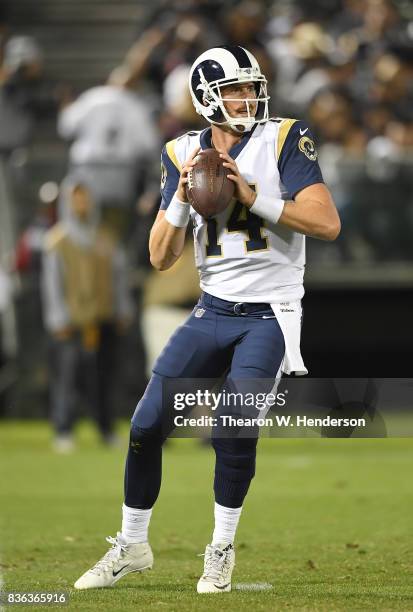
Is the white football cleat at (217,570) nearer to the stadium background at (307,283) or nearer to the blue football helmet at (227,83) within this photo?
the stadium background at (307,283)

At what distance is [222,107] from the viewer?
5.39 metres

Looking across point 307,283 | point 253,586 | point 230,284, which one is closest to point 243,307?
point 230,284

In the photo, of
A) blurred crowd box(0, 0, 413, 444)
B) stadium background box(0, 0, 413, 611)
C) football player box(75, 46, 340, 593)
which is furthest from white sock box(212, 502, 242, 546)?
blurred crowd box(0, 0, 413, 444)

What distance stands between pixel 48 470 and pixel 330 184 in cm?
446

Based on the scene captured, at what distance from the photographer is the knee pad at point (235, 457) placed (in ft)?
17.0

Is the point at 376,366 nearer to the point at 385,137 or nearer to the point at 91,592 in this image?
the point at 385,137

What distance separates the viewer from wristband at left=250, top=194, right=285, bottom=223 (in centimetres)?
513

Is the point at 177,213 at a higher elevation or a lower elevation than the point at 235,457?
higher

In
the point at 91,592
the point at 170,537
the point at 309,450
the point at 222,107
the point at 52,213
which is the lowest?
the point at 309,450

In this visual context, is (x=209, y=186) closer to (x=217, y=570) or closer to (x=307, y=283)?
(x=217, y=570)

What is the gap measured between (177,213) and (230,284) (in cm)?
39

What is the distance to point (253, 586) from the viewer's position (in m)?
5.37

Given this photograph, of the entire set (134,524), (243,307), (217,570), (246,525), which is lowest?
(246,525)

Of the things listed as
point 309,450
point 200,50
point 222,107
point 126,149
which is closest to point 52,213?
point 126,149
